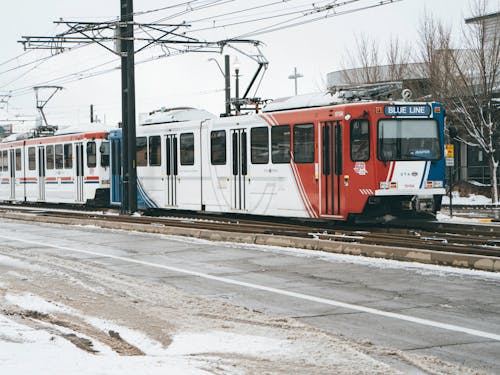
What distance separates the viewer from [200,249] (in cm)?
1727

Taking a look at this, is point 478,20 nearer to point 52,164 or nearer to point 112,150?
point 112,150

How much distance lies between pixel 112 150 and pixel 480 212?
1413 centimetres

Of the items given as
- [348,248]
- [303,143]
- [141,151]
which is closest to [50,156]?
[141,151]

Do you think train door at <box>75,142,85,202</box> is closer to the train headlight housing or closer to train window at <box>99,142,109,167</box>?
train window at <box>99,142,109,167</box>

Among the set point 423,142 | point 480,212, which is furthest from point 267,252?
point 480,212

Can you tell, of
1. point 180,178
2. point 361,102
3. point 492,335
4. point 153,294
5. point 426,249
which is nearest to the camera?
point 492,335

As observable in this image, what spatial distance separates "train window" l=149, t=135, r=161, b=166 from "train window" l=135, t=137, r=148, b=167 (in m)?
0.35

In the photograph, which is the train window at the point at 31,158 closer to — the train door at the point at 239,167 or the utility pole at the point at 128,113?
the utility pole at the point at 128,113

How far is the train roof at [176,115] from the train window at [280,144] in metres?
5.91

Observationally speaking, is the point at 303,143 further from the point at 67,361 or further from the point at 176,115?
the point at 67,361

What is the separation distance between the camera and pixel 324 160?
21.6 m

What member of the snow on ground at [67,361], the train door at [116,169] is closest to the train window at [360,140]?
the snow on ground at [67,361]

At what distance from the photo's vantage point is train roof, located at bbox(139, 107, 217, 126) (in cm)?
2931

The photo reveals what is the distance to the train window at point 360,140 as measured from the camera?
818 inches
